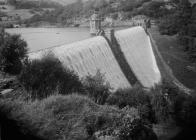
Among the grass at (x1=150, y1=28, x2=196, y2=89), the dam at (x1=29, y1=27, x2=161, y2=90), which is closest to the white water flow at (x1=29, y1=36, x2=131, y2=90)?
the dam at (x1=29, y1=27, x2=161, y2=90)

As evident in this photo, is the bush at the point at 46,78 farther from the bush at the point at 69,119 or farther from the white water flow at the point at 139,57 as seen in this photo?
the white water flow at the point at 139,57

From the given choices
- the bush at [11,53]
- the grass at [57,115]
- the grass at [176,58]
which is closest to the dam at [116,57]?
the bush at [11,53]

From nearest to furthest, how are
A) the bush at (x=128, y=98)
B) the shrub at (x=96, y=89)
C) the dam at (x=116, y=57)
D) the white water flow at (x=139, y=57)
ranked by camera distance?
1. the shrub at (x=96, y=89)
2. the bush at (x=128, y=98)
3. the dam at (x=116, y=57)
4. the white water flow at (x=139, y=57)

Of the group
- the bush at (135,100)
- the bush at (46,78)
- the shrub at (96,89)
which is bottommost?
the bush at (135,100)

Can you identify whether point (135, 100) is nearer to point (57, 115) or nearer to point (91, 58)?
point (91, 58)

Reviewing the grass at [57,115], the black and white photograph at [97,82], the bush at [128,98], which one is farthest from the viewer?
the bush at [128,98]

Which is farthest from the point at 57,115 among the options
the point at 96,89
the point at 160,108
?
the point at 160,108
